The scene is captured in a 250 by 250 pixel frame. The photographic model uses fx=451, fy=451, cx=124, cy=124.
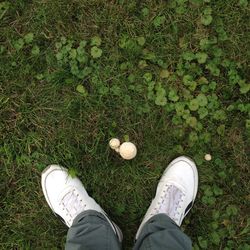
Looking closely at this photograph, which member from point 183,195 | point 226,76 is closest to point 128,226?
point 183,195

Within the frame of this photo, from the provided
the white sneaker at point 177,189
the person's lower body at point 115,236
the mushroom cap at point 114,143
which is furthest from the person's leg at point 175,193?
the mushroom cap at point 114,143

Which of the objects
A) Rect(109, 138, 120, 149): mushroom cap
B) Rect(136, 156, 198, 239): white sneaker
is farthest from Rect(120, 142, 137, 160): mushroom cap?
Rect(136, 156, 198, 239): white sneaker

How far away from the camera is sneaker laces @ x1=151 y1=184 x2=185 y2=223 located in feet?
9.59

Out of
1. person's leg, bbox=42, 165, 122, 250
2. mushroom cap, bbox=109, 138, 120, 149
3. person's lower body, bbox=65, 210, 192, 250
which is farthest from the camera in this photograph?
mushroom cap, bbox=109, 138, 120, 149

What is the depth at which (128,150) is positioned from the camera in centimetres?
288

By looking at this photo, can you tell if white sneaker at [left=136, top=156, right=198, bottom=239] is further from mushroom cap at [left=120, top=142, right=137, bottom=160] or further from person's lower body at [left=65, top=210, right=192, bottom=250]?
mushroom cap at [left=120, top=142, right=137, bottom=160]

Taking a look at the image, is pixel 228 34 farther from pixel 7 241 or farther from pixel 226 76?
pixel 7 241

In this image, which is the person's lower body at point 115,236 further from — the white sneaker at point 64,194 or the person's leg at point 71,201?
the white sneaker at point 64,194

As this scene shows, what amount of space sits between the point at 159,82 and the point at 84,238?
113 centimetres

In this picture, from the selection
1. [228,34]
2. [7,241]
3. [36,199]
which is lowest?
[7,241]

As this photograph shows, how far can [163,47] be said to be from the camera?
9.91 feet

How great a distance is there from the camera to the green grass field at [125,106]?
299 centimetres

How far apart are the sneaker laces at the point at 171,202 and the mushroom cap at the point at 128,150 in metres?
0.32

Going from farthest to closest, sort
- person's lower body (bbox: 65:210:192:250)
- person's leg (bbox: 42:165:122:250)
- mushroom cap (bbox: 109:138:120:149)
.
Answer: mushroom cap (bbox: 109:138:120:149) → person's leg (bbox: 42:165:122:250) → person's lower body (bbox: 65:210:192:250)
